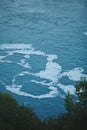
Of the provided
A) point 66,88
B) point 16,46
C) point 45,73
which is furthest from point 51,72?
point 16,46

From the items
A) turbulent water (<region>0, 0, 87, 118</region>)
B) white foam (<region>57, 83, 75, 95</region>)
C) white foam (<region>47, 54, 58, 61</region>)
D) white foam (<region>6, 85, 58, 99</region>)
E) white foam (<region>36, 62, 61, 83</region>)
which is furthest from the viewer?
white foam (<region>47, 54, 58, 61</region>)

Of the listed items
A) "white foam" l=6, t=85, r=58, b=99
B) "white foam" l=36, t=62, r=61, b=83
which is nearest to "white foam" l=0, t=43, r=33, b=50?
"white foam" l=36, t=62, r=61, b=83

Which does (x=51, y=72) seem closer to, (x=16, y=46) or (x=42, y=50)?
(x=42, y=50)

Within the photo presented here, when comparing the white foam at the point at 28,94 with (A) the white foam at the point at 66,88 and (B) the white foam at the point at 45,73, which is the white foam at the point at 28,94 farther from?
(A) the white foam at the point at 66,88

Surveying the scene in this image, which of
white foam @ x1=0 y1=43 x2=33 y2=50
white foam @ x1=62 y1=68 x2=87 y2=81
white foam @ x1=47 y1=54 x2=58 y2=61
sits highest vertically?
white foam @ x1=0 y1=43 x2=33 y2=50

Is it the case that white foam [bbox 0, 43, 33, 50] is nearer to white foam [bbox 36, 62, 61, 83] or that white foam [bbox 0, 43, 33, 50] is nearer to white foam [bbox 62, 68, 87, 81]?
white foam [bbox 36, 62, 61, 83]

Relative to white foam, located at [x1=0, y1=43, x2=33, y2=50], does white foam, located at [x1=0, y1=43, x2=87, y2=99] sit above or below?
below

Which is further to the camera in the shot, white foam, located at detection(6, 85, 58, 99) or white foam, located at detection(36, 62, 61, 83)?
white foam, located at detection(36, 62, 61, 83)

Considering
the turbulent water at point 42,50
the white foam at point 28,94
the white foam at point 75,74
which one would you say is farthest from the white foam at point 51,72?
the white foam at point 28,94
